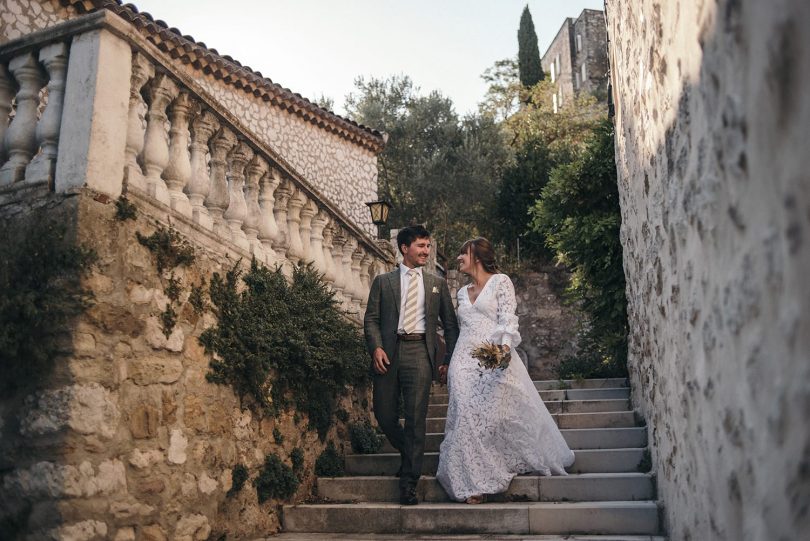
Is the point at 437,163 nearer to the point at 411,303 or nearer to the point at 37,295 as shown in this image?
the point at 411,303

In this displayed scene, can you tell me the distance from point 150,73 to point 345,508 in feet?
10.1

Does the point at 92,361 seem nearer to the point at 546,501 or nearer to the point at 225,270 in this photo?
the point at 225,270

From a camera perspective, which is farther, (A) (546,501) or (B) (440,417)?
(B) (440,417)

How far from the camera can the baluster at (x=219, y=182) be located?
15.7ft

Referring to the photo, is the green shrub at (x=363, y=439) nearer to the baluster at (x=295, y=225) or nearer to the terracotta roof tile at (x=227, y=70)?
the baluster at (x=295, y=225)

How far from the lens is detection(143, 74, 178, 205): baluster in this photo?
412 centimetres

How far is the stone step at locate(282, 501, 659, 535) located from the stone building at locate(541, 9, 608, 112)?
3069cm

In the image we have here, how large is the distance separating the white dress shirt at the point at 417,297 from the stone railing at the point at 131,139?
3.09 ft

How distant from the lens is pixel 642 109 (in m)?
4.10

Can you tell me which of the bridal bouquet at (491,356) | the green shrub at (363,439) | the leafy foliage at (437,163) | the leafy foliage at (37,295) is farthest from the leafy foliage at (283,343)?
the leafy foliage at (437,163)

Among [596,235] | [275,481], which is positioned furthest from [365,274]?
[596,235]

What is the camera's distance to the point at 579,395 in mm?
7477

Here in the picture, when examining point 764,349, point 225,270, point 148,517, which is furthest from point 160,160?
point 764,349

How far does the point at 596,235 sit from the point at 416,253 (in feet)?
11.6
